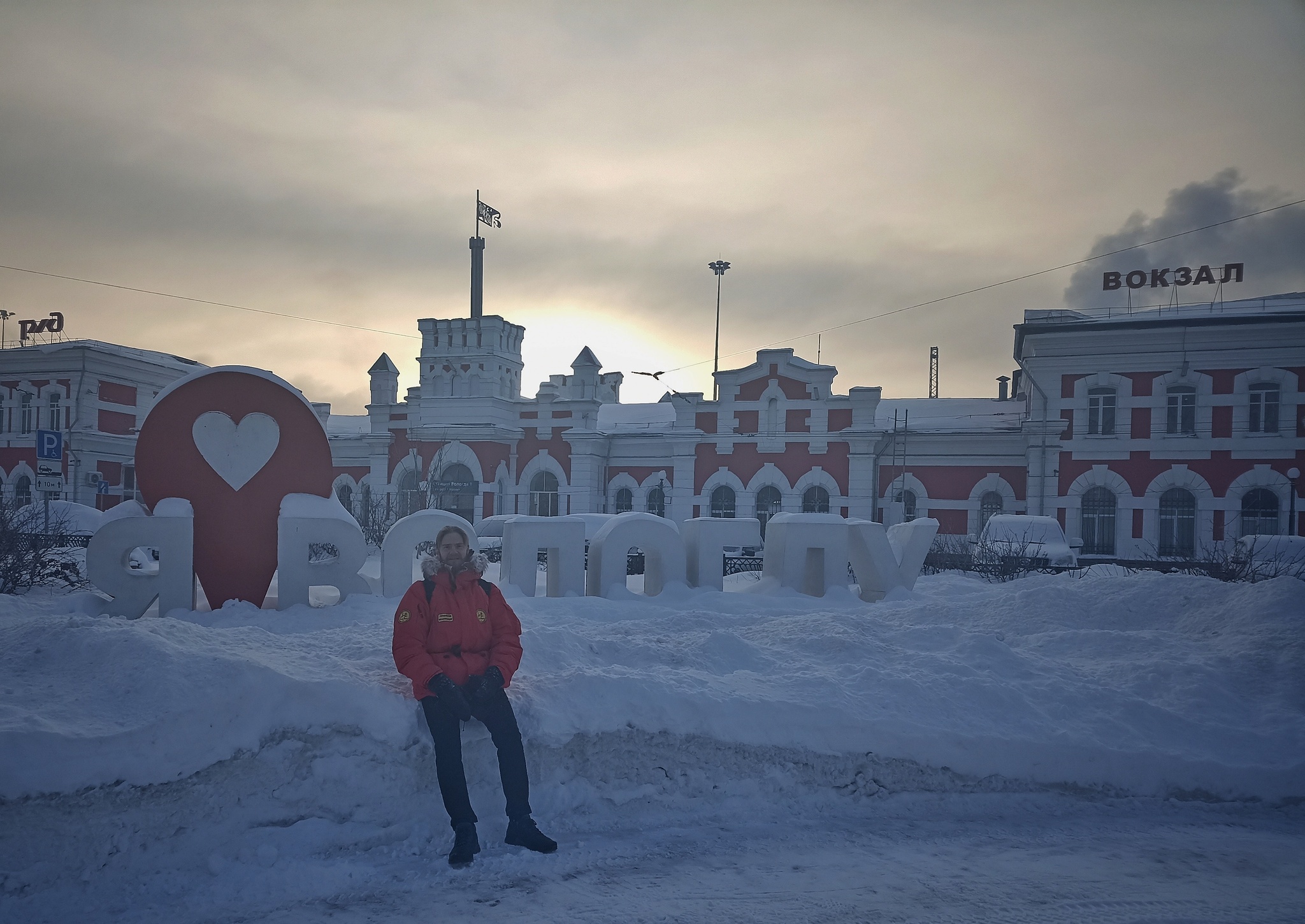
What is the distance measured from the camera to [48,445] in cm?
1508

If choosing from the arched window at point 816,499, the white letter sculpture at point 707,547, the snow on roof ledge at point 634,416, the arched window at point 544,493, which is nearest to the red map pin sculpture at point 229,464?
the white letter sculpture at point 707,547

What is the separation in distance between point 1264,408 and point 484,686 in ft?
86.3

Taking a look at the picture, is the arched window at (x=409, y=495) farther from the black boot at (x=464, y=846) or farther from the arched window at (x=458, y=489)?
the black boot at (x=464, y=846)

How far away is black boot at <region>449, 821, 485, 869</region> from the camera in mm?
4699

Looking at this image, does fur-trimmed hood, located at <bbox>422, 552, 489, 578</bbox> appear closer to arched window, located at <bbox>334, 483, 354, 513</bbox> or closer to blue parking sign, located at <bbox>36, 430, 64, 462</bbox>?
blue parking sign, located at <bbox>36, 430, 64, 462</bbox>

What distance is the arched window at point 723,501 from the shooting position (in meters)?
28.4

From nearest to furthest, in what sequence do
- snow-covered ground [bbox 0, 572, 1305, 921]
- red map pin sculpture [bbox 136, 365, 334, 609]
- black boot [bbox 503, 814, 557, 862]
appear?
snow-covered ground [bbox 0, 572, 1305, 921] → black boot [bbox 503, 814, 557, 862] → red map pin sculpture [bbox 136, 365, 334, 609]

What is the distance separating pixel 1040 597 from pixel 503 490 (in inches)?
907

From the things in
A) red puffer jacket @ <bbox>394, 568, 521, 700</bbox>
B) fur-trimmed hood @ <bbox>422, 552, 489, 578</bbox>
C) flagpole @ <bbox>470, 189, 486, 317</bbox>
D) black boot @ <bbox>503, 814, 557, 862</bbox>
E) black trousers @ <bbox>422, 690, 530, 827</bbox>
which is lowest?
black boot @ <bbox>503, 814, 557, 862</bbox>

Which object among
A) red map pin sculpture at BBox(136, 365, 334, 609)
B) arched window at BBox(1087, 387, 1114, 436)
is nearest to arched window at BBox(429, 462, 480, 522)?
arched window at BBox(1087, 387, 1114, 436)

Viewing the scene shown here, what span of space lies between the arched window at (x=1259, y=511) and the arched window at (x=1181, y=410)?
7.71ft

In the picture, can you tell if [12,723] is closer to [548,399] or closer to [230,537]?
[230,537]

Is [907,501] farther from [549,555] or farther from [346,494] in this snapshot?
[346,494]

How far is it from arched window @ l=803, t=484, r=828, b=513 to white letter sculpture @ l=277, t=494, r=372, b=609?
63.6 ft
